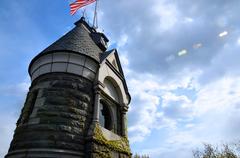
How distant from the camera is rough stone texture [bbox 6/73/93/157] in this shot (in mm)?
7555

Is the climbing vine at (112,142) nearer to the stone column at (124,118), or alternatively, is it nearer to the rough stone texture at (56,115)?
the stone column at (124,118)

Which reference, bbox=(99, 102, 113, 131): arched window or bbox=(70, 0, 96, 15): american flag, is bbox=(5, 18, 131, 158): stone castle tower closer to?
bbox=(99, 102, 113, 131): arched window

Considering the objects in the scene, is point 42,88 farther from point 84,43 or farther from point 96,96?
point 84,43

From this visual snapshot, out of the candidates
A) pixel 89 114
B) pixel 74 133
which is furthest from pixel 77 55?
pixel 74 133

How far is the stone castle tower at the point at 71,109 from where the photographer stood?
7586 millimetres

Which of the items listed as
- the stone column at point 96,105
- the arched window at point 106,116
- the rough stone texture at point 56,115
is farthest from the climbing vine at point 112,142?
the arched window at point 106,116

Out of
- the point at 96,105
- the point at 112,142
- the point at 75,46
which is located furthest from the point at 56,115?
the point at 75,46

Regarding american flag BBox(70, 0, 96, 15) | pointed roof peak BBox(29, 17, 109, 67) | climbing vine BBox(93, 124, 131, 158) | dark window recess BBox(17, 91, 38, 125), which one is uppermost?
american flag BBox(70, 0, 96, 15)

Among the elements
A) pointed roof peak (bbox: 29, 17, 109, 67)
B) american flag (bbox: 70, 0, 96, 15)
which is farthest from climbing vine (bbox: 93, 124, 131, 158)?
american flag (bbox: 70, 0, 96, 15)

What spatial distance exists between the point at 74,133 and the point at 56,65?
144 inches

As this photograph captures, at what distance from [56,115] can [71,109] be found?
72 cm

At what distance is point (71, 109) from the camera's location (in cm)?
845

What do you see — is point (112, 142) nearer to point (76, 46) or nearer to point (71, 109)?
point (71, 109)

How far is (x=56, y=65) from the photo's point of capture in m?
9.46
